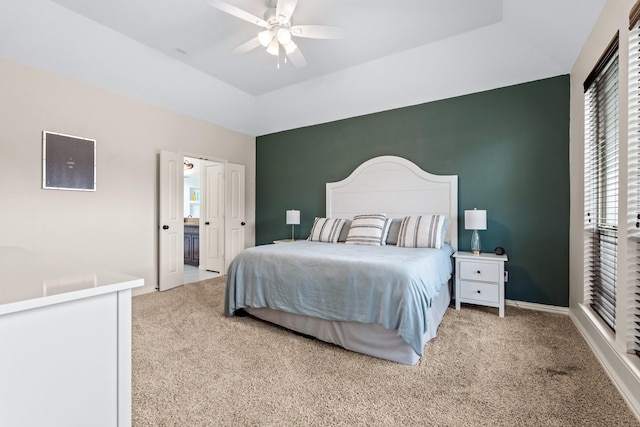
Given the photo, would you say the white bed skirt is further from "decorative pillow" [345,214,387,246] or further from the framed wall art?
the framed wall art

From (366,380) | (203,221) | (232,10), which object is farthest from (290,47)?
(203,221)

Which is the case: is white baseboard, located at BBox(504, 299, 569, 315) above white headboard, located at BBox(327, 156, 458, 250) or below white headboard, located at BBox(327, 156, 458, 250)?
below

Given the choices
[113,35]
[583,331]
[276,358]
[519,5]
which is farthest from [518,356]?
[113,35]

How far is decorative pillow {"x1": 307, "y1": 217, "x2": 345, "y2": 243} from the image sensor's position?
4062 millimetres

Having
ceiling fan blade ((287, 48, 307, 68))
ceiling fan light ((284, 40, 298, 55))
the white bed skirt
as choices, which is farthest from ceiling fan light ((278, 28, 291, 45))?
the white bed skirt

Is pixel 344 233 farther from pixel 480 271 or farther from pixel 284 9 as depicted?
pixel 284 9

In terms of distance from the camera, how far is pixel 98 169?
3.54 m

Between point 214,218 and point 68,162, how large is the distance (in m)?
2.48

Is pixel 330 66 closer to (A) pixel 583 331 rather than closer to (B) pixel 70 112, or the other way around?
(B) pixel 70 112

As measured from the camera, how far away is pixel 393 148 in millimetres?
4246

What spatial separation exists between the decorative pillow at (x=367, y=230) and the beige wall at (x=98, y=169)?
2776 mm

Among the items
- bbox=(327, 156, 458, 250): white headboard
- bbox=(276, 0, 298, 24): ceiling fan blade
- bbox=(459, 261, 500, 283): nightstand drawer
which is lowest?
bbox=(459, 261, 500, 283): nightstand drawer

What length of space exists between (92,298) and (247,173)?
4.96 metres

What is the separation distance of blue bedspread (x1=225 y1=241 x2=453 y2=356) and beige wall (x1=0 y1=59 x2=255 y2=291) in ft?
6.10
